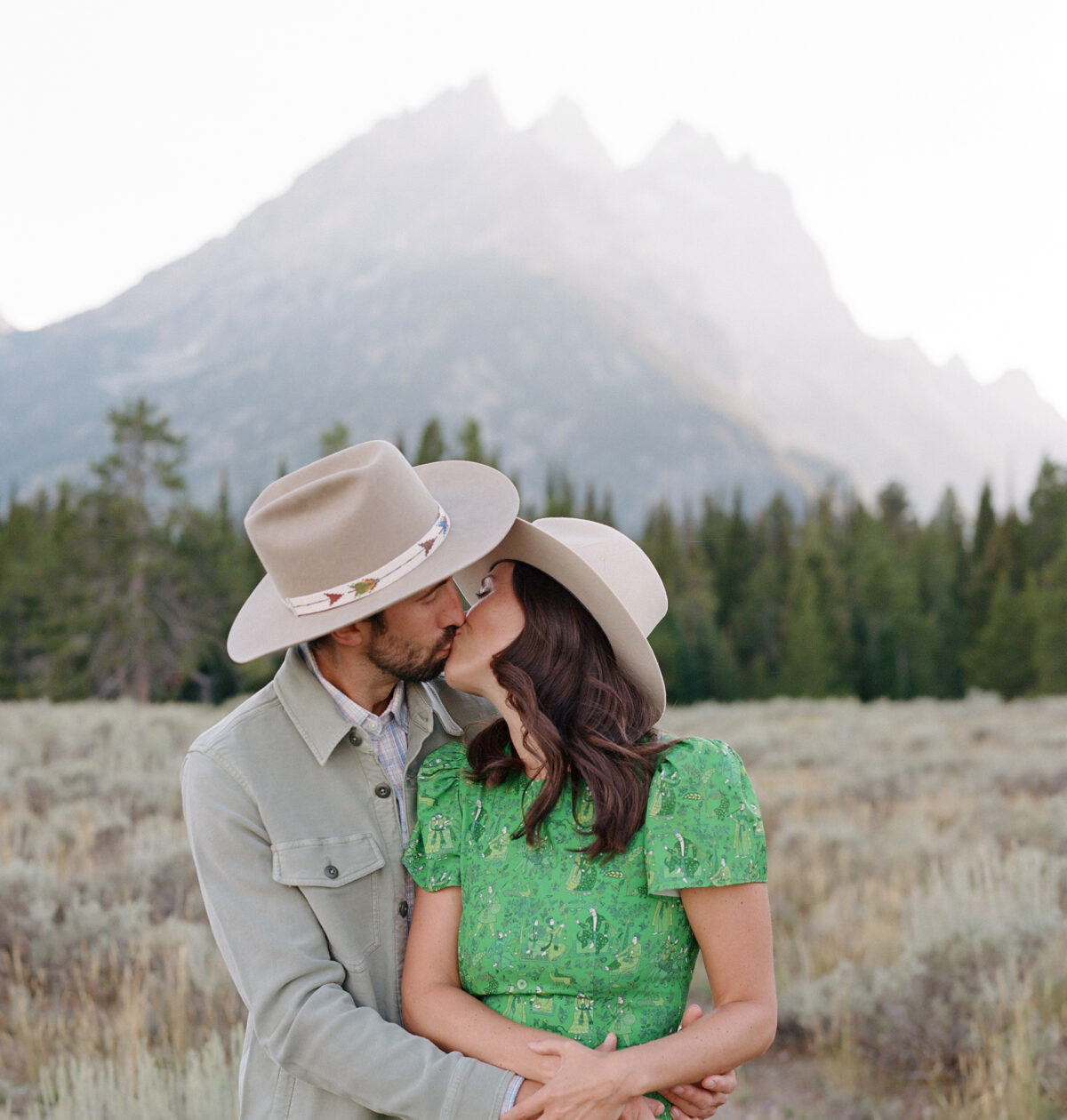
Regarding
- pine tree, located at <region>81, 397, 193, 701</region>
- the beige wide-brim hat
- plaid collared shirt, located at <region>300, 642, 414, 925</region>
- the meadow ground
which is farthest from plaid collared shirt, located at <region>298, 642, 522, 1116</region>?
pine tree, located at <region>81, 397, 193, 701</region>

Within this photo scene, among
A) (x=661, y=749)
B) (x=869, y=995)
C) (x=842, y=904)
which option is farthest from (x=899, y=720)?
(x=661, y=749)

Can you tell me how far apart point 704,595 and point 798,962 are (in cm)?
4473

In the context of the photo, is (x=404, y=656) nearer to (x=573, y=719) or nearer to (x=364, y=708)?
(x=364, y=708)

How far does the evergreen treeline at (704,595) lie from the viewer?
3631 cm

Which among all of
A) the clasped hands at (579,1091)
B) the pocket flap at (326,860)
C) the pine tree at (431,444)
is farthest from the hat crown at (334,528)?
the pine tree at (431,444)

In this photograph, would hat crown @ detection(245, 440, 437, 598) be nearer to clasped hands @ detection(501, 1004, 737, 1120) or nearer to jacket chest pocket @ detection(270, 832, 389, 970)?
jacket chest pocket @ detection(270, 832, 389, 970)

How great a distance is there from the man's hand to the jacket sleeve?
37 centimetres

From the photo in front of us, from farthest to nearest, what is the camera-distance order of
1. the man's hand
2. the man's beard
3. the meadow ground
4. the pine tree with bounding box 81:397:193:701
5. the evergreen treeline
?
the evergreen treeline, the pine tree with bounding box 81:397:193:701, the meadow ground, the man's beard, the man's hand

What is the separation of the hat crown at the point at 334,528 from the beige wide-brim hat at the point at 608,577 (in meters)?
0.26

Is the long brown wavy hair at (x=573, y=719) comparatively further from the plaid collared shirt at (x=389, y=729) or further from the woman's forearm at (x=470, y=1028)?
the woman's forearm at (x=470, y=1028)

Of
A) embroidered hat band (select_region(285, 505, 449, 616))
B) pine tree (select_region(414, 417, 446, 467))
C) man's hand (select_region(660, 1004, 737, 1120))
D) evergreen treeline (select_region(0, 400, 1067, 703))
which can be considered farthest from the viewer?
pine tree (select_region(414, 417, 446, 467))

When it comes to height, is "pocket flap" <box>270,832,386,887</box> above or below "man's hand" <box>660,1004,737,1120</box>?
above

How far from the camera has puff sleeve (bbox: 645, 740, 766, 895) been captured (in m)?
2.06

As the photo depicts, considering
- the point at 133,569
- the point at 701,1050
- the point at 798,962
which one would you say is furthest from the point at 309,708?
the point at 133,569
